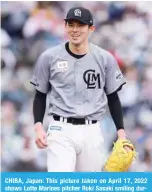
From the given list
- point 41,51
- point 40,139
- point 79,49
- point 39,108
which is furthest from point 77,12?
point 41,51

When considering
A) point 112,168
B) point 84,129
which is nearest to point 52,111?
point 84,129

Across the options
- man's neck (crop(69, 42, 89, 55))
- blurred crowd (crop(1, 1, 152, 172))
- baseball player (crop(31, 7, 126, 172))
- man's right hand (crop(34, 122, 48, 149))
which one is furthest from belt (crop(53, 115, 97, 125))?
blurred crowd (crop(1, 1, 152, 172))

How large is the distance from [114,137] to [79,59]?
1224 mm

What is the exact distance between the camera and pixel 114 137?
4152 millimetres

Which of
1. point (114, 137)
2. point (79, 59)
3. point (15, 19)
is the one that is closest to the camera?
point (79, 59)

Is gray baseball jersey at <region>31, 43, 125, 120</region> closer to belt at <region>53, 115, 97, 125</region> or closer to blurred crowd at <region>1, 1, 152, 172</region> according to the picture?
belt at <region>53, 115, 97, 125</region>

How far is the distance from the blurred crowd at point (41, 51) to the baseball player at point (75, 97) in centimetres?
123

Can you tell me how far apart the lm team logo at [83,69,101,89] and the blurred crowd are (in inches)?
49.5

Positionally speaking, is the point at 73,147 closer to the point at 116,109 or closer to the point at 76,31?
the point at 116,109

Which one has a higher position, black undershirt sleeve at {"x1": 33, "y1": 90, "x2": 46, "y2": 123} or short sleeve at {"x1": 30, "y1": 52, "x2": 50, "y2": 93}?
short sleeve at {"x1": 30, "y1": 52, "x2": 50, "y2": 93}

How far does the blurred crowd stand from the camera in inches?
172

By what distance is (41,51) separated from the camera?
4398 millimetres

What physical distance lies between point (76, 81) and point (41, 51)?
1408 mm

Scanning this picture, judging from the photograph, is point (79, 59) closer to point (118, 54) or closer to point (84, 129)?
point (84, 129)
